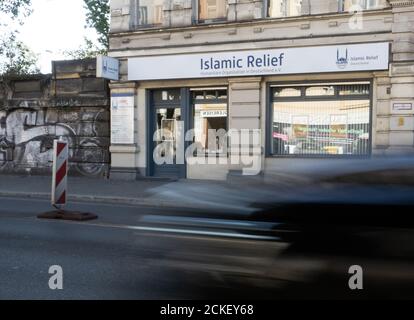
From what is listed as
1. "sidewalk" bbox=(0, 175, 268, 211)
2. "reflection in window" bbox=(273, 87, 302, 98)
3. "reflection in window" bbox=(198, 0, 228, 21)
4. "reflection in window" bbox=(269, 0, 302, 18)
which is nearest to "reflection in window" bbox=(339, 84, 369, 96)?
"reflection in window" bbox=(273, 87, 302, 98)

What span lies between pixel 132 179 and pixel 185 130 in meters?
2.39

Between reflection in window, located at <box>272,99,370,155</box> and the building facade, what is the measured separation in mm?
30

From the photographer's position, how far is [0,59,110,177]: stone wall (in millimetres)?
17219

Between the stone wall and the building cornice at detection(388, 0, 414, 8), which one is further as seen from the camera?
the stone wall

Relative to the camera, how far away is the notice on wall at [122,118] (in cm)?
1658

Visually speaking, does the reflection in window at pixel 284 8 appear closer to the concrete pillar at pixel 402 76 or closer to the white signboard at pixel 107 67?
the concrete pillar at pixel 402 76

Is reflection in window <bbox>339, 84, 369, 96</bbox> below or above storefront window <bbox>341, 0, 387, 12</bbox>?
below

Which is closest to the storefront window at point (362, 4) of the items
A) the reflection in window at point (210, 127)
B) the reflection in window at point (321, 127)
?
the reflection in window at point (321, 127)

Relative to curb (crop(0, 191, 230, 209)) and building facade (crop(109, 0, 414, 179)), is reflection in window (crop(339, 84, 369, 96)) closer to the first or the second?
building facade (crop(109, 0, 414, 179))

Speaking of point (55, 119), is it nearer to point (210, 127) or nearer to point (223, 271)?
point (210, 127)

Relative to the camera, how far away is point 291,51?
14477mm

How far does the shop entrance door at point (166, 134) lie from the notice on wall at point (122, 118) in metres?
0.65
